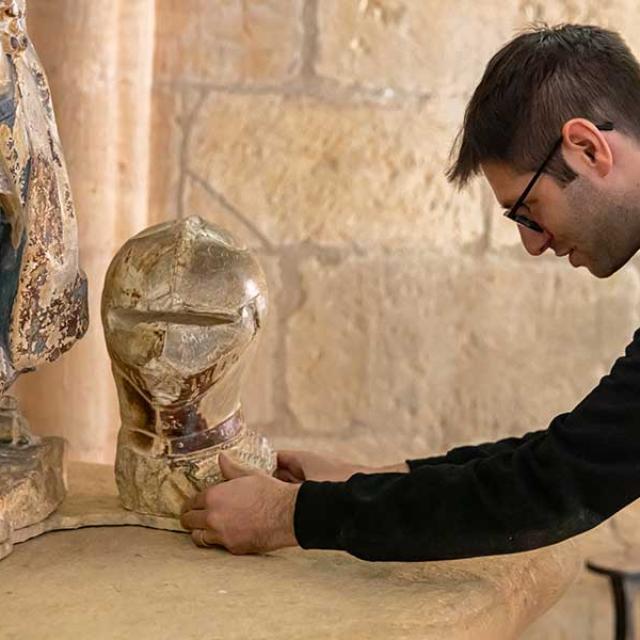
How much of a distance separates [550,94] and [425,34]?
105 centimetres

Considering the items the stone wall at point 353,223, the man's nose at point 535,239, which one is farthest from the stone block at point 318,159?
the man's nose at point 535,239

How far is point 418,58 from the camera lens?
8.59 ft

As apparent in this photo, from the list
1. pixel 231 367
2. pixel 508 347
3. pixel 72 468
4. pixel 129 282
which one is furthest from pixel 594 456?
pixel 508 347

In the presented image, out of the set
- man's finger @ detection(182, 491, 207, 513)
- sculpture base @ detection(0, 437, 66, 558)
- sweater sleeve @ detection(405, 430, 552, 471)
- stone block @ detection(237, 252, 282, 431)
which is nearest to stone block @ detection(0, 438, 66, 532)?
sculpture base @ detection(0, 437, 66, 558)

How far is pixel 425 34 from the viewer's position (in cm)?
261

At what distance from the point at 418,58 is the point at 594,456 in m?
1.27

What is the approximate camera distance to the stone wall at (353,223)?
260 centimetres

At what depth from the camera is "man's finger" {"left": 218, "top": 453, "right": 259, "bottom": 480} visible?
1.75 m

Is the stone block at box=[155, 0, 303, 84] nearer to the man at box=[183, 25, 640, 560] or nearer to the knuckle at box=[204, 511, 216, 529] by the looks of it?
the man at box=[183, 25, 640, 560]

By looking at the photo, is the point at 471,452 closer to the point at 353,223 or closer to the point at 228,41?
the point at 353,223

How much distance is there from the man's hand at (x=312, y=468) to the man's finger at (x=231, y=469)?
19cm

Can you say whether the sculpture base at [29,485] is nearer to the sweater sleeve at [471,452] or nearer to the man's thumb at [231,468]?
the man's thumb at [231,468]

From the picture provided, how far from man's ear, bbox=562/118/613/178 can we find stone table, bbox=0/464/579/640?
51 centimetres

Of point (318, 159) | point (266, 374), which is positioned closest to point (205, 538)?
point (266, 374)
